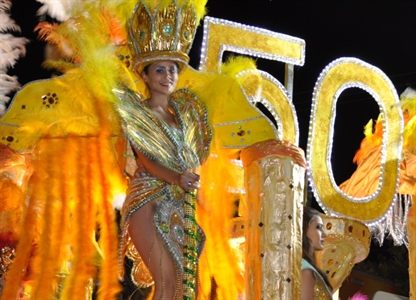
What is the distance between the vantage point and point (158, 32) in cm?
439

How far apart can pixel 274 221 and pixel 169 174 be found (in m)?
0.65

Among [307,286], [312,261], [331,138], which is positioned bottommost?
[307,286]

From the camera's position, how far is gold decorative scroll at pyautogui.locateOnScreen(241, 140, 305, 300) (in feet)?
14.4

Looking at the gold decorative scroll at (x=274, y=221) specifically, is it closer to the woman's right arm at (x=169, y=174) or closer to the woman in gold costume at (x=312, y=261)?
the woman in gold costume at (x=312, y=261)

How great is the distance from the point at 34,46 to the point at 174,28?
18.5 feet

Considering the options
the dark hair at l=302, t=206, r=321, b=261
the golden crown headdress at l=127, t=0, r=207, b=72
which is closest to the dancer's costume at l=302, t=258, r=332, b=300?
the dark hair at l=302, t=206, r=321, b=261

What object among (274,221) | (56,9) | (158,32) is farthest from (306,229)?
(56,9)

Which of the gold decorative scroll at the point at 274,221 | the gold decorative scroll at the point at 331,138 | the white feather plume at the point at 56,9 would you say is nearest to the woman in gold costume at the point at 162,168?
the gold decorative scroll at the point at 274,221

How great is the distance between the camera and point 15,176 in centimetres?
481

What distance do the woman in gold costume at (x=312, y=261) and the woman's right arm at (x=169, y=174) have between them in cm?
107

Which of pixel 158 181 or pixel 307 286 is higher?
pixel 158 181

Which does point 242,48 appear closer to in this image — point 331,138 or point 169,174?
point 331,138

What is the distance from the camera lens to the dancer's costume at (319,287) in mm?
4844

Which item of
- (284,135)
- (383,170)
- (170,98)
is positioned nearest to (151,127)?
(170,98)
